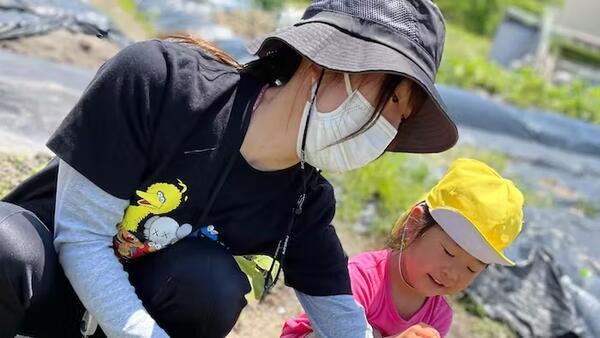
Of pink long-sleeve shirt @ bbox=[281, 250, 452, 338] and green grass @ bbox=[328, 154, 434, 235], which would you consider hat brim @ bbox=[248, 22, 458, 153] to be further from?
green grass @ bbox=[328, 154, 434, 235]

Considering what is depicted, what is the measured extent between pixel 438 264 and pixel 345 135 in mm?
570

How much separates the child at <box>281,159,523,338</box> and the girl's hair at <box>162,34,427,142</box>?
433 millimetres

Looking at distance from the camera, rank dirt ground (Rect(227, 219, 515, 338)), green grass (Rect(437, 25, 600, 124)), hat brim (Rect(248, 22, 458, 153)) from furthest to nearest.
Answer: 1. green grass (Rect(437, 25, 600, 124))
2. dirt ground (Rect(227, 219, 515, 338))
3. hat brim (Rect(248, 22, 458, 153))

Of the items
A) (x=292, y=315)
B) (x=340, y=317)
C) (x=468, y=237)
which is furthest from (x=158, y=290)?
(x=292, y=315)

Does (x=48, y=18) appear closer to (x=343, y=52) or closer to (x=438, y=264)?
(x=438, y=264)

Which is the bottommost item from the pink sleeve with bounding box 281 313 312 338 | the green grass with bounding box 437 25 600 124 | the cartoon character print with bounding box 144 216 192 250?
the green grass with bounding box 437 25 600 124

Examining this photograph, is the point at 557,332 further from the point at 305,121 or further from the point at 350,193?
the point at 305,121

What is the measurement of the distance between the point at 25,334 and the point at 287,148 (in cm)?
64

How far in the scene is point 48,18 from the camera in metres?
4.01

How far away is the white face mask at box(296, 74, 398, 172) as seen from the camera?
1.42 m

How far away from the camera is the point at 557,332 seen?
2.72m

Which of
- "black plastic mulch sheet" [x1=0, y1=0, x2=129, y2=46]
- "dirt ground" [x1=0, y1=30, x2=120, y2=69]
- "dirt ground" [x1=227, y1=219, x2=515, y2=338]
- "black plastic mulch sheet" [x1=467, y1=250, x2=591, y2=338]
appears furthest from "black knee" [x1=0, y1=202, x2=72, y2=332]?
"dirt ground" [x1=0, y1=30, x2=120, y2=69]

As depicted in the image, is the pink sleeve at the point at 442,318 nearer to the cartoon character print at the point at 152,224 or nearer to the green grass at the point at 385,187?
the cartoon character print at the point at 152,224

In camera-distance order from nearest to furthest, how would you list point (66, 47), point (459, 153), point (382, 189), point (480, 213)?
point (480, 213)
point (382, 189)
point (66, 47)
point (459, 153)
